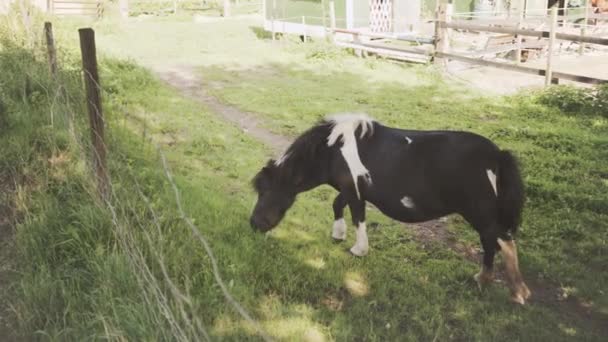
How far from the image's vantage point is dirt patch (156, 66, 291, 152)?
763 centimetres

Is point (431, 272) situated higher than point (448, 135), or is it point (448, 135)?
point (448, 135)

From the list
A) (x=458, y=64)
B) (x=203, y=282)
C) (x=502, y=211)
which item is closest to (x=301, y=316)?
(x=203, y=282)

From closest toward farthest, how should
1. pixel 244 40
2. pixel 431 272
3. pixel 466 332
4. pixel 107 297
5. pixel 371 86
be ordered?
pixel 107 297 → pixel 466 332 → pixel 431 272 → pixel 371 86 → pixel 244 40

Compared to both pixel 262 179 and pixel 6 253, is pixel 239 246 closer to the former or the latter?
pixel 262 179

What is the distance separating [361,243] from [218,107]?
19.1 ft

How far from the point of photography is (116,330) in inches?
107

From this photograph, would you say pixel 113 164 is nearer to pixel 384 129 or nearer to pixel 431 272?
pixel 384 129

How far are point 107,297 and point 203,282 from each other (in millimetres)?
651

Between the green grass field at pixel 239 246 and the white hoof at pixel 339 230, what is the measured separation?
10 centimetres

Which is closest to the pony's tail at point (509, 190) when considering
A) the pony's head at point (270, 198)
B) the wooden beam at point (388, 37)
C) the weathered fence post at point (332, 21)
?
the pony's head at point (270, 198)

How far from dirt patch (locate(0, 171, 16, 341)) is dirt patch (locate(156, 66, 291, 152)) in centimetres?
340

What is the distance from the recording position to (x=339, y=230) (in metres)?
4.60

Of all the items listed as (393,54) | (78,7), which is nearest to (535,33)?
(393,54)

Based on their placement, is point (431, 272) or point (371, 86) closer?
point (431, 272)
